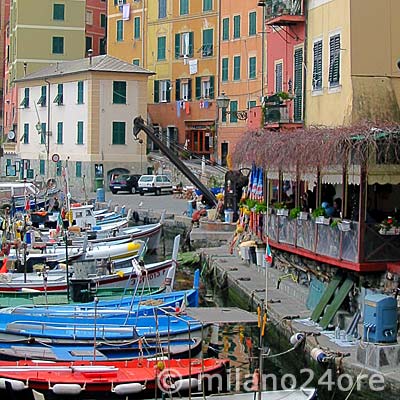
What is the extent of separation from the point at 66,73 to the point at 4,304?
41356 millimetres

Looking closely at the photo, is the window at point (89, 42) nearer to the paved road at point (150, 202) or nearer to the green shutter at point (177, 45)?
the green shutter at point (177, 45)

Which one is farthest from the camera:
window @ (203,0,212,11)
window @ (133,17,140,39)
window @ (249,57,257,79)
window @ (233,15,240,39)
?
window @ (133,17,140,39)

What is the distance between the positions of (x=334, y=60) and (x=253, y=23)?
35040 mm

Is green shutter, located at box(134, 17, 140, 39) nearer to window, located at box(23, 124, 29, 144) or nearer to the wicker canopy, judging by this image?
window, located at box(23, 124, 29, 144)

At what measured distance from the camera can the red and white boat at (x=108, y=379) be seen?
666 inches

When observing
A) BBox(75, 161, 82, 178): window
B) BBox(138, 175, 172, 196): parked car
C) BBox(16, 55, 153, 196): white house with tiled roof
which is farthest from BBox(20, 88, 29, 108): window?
BBox(138, 175, 172, 196): parked car

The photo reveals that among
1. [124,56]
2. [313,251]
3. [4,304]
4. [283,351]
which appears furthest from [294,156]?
[124,56]

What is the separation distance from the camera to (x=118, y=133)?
63.2 meters

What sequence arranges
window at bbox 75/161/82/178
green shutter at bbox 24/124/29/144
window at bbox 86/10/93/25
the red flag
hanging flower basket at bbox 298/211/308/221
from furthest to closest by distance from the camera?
window at bbox 86/10/93/25 → green shutter at bbox 24/124/29/144 → window at bbox 75/161/82/178 → the red flag → hanging flower basket at bbox 298/211/308/221

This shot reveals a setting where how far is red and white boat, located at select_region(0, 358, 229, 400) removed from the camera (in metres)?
16.9

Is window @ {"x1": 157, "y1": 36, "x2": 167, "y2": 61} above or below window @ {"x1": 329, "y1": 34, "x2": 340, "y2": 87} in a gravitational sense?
above

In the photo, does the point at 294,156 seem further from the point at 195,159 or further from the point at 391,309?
the point at 195,159

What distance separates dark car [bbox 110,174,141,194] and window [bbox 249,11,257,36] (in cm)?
1238

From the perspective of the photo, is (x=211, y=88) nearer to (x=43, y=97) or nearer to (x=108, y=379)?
(x=43, y=97)
